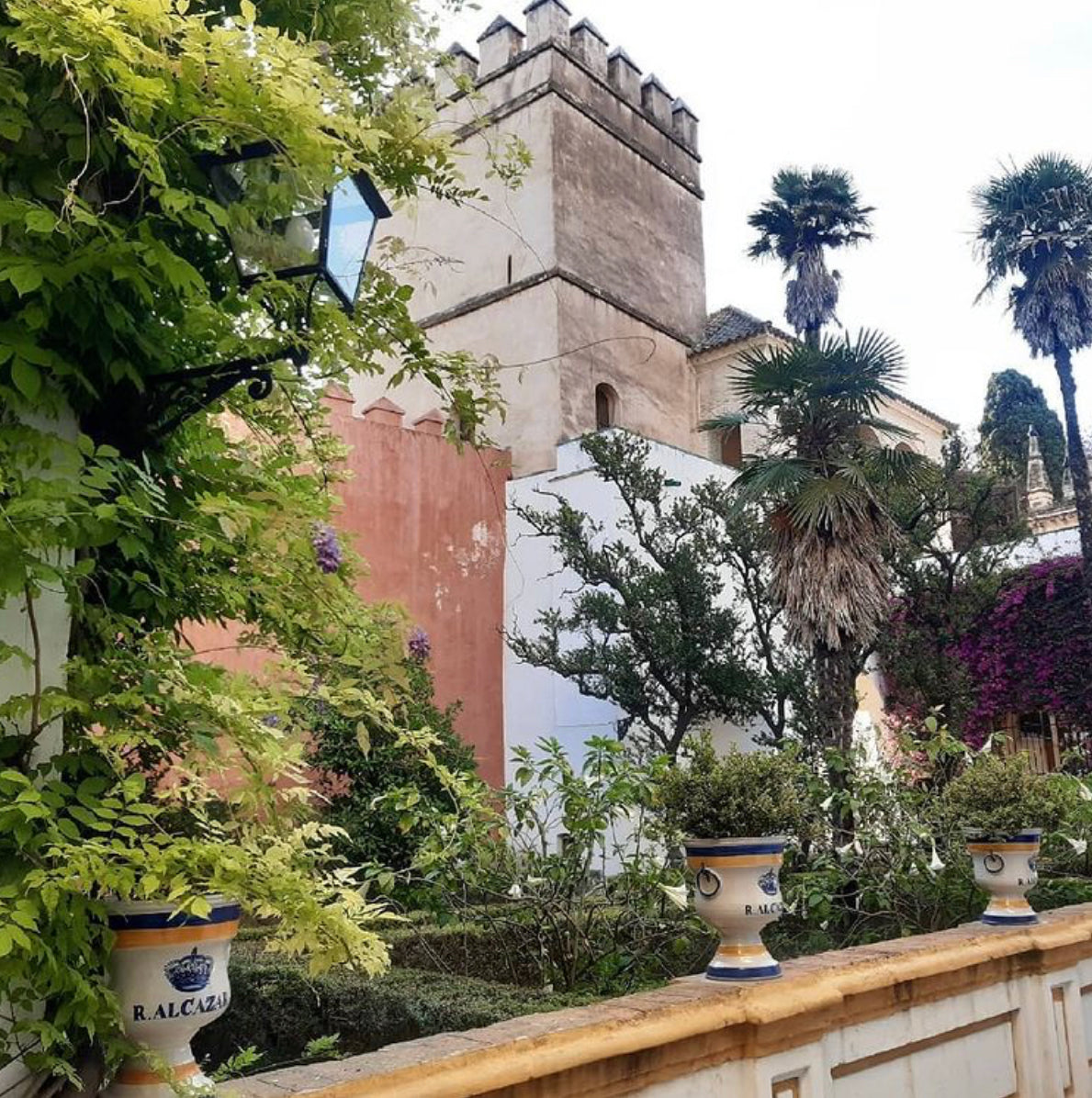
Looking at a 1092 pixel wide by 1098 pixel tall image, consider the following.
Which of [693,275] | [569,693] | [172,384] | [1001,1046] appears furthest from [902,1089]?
[693,275]

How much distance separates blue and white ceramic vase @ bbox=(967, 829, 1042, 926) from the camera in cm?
482

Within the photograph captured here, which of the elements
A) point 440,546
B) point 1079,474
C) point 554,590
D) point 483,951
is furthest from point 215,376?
point 1079,474

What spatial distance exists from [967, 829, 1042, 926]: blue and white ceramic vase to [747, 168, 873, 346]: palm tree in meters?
14.2

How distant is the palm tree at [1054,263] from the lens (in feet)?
52.9

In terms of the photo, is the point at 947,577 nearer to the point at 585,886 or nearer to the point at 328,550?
the point at 585,886

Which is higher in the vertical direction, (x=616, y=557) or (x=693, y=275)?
(x=693, y=275)

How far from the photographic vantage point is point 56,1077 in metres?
2.17

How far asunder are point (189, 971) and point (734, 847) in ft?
6.33

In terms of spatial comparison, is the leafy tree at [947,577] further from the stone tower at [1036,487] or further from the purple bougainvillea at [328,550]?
the purple bougainvillea at [328,550]

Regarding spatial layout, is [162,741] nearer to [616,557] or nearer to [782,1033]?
[782,1033]

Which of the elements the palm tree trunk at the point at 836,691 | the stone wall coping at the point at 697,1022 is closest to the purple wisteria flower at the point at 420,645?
the palm tree trunk at the point at 836,691

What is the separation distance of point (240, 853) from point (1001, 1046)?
11.6ft

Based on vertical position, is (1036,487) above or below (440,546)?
above

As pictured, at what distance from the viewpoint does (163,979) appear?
210 centimetres
